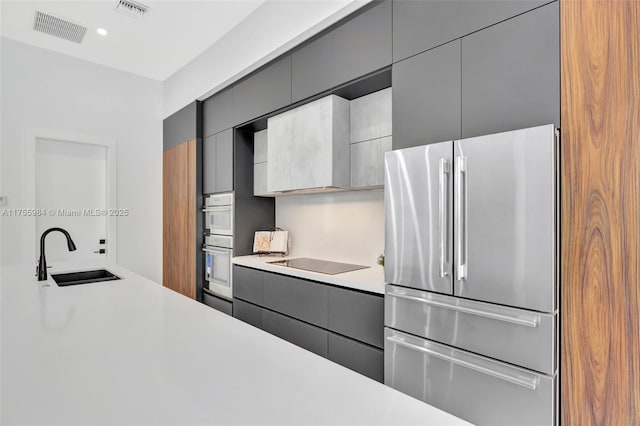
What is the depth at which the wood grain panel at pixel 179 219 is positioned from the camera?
4.01 m

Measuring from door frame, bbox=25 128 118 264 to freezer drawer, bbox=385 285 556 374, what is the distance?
2.70 meters

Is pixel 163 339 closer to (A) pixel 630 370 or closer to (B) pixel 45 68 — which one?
(A) pixel 630 370

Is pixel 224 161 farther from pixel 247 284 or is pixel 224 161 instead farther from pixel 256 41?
pixel 247 284

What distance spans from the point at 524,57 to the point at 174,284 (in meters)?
4.14

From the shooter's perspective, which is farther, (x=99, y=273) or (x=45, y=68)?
(x=45, y=68)

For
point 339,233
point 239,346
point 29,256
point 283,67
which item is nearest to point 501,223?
point 239,346

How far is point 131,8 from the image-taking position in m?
3.01

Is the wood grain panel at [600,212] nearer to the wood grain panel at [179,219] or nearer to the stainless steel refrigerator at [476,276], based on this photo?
the stainless steel refrigerator at [476,276]

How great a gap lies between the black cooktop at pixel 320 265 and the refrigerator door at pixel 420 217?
708mm

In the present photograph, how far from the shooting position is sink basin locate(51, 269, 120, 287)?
7.41 feet

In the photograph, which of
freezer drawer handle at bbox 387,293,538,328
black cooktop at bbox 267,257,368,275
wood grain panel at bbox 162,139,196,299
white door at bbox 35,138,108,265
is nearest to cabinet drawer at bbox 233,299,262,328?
black cooktop at bbox 267,257,368,275

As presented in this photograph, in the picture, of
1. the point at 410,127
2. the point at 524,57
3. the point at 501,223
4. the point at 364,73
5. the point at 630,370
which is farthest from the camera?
the point at 364,73

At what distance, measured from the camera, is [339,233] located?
3008 millimetres

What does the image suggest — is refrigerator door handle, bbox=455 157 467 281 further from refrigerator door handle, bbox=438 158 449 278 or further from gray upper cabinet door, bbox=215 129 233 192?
gray upper cabinet door, bbox=215 129 233 192
